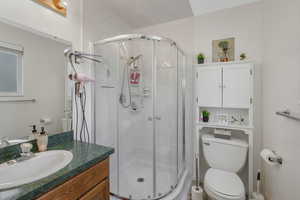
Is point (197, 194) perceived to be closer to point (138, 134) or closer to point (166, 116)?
point (166, 116)

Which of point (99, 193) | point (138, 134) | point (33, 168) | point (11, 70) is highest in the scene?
point (11, 70)

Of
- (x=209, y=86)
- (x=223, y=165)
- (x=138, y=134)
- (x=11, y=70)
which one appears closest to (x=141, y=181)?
(x=138, y=134)

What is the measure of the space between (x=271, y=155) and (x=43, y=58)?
86.6 inches

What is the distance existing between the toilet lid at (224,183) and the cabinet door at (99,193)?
976 mm

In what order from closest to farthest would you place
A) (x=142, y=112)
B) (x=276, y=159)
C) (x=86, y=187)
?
1. (x=86, y=187)
2. (x=276, y=159)
3. (x=142, y=112)

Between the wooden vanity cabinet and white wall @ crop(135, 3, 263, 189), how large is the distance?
1.50 metres

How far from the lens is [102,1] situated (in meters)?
1.86

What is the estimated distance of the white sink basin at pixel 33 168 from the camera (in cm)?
72

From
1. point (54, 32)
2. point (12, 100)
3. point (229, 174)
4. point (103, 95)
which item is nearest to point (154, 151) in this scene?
point (229, 174)

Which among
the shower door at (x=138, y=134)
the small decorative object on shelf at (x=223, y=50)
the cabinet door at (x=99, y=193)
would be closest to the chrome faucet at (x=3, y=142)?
the cabinet door at (x=99, y=193)

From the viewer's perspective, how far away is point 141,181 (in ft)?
6.23

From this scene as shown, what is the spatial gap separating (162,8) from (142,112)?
60.7 inches

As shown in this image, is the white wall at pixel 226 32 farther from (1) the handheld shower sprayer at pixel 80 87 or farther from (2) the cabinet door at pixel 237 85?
(1) the handheld shower sprayer at pixel 80 87

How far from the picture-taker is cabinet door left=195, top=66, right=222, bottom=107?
1786 millimetres
